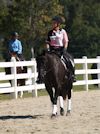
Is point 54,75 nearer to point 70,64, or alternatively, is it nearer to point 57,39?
point 70,64

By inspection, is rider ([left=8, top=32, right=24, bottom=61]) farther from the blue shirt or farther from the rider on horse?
the rider on horse

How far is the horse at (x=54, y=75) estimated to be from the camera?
1303 centimetres

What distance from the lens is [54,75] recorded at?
1343 centimetres

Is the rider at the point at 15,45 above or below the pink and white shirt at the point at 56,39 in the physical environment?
below

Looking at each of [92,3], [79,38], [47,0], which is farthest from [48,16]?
[92,3]

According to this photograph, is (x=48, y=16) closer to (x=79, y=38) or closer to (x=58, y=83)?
(x=79, y=38)

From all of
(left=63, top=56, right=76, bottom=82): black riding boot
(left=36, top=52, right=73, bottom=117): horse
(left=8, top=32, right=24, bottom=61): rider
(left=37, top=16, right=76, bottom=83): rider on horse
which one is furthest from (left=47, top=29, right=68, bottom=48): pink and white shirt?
(left=8, top=32, right=24, bottom=61): rider

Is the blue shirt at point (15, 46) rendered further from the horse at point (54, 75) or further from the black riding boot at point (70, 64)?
the horse at point (54, 75)

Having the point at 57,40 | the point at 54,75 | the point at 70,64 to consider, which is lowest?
the point at 54,75

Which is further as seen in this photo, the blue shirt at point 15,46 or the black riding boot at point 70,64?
the blue shirt at point 15,46

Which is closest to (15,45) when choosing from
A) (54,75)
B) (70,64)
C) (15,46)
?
(15,46)

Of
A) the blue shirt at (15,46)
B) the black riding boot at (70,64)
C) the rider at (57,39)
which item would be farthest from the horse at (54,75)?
the blue shirt at (15,46)

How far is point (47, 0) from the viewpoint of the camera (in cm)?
6725

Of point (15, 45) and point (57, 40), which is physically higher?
point (57, 40)
